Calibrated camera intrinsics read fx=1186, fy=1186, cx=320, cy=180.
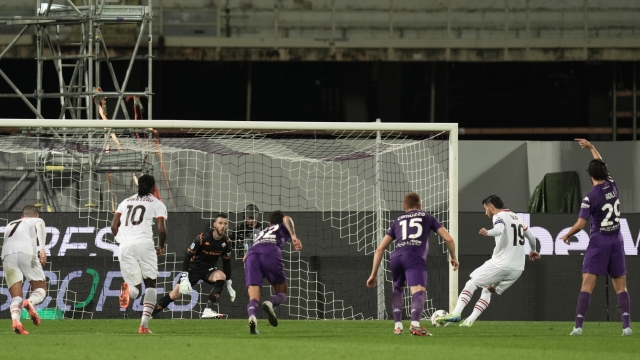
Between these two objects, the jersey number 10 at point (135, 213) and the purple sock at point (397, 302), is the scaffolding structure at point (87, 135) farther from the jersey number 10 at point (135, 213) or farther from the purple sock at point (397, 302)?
the purple sock at point (397, 302)

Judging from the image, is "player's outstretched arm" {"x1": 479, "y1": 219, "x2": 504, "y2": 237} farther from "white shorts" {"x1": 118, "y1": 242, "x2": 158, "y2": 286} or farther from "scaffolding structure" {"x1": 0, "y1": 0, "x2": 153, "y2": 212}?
"scaffolding structure" {"x1": 0, "y1": 0, "x2": 153, "y2": 212}

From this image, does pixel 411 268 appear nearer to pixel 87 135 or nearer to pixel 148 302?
pixel 148 302

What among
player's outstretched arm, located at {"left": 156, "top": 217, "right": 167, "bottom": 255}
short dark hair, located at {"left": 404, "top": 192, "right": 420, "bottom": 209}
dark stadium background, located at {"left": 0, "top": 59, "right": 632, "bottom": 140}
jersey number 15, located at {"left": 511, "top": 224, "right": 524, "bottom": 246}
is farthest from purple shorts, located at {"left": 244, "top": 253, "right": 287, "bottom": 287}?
dark stadium background, located at {"left": 0, "top": 59, "right": 632, "bottom": 140}

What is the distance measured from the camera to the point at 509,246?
15.7m

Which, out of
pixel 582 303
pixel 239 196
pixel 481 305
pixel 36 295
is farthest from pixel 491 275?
pixel 239 196

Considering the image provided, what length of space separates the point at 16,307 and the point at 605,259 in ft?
23.2

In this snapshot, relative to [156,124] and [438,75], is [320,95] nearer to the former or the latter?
[438,75]

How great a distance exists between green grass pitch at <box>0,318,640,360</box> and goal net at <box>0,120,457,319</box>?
255cm

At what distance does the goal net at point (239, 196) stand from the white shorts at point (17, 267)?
295 cm

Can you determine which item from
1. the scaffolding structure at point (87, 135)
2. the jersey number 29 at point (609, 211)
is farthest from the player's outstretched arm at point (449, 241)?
the scaffolding structure at point (87, 135)

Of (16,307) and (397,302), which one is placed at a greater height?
(397,302)

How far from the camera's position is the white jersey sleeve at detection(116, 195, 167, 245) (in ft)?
47.4

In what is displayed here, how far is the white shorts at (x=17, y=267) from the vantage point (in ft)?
49.7

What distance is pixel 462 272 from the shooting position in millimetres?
19688
